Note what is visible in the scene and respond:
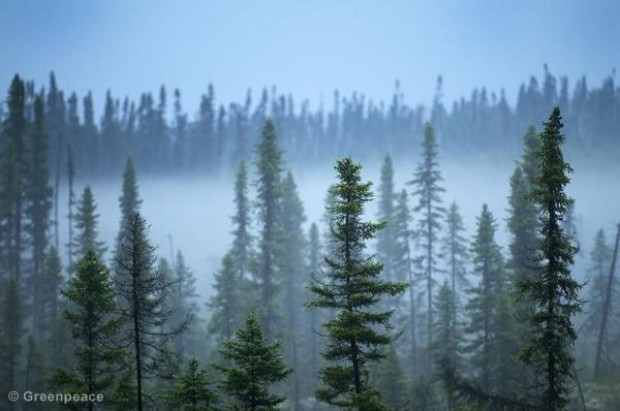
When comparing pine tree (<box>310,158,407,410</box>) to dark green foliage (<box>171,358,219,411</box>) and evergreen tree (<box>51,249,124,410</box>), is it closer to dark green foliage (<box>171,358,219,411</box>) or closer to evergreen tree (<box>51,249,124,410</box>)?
dark green foliage (<box>171,358,219,411</box>)

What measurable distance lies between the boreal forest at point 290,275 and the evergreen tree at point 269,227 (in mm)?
170

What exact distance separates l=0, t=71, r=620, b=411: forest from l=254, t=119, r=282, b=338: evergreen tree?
0.41 ft

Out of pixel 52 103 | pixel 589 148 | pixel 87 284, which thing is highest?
pixel 52 103

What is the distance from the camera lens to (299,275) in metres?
48.2

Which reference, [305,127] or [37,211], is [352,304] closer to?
[37,211]

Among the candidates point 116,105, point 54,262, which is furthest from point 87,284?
point 116,105

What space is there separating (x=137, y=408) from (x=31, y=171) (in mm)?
35803

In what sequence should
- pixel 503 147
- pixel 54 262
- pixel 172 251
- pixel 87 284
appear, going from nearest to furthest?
pixel 87 284
pixel 54 262
pixel 172 251
pixel 503 147

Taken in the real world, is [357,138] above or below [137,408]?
above

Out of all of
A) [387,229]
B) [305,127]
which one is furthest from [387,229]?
[305,127]

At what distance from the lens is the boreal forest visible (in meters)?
17.8

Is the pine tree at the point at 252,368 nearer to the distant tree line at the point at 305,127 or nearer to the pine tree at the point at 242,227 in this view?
the pine tree at the point at 242,227

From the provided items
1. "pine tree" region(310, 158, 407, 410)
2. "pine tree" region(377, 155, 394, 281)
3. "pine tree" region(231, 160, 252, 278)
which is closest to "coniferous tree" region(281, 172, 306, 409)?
"pine tree" region(231, 160, 252, 278)

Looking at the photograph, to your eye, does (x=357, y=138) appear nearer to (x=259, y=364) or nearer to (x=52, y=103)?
(x=52, y=103)
